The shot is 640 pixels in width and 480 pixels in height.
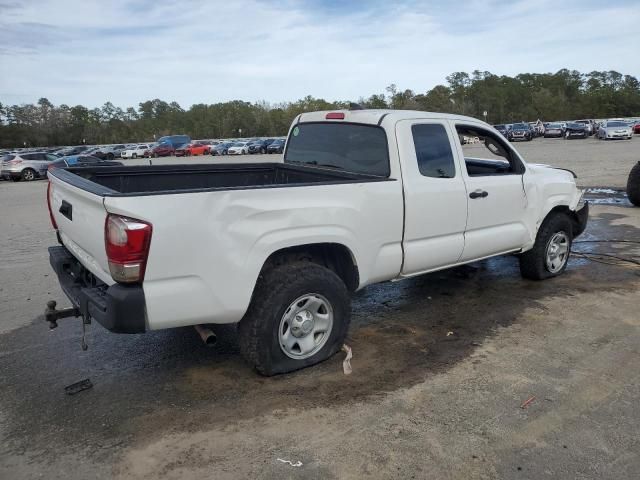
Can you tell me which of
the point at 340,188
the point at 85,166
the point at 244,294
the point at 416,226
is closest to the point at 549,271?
the point at 416,226

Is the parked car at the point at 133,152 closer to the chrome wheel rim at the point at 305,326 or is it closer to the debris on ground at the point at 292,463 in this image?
the chrome wheel rim at the point at 305,326

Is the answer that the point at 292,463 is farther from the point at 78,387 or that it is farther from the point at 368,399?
the point at 78,387

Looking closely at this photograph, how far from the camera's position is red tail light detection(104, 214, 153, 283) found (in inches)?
124

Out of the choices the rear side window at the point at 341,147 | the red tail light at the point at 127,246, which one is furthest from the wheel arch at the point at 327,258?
the red tail light at the point at 127,246

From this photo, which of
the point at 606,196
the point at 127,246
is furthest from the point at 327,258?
the point at 606,196

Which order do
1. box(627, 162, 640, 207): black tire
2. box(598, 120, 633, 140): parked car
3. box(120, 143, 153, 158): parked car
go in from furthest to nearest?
box(120, 143, 153, 158): parked car, box(598, 120, 633, 140): parked car, box(627, 162, 640, 207): black tire

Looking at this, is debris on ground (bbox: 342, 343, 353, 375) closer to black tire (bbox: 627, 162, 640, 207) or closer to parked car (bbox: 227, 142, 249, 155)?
black tire (bbox: 627, 162, 640, 207)

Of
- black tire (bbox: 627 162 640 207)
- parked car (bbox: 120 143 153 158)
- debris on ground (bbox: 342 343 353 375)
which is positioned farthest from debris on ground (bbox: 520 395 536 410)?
parked car (bbox: 120 143 153 158)

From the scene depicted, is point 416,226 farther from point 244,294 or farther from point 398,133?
point 244,294

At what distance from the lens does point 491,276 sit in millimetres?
6586

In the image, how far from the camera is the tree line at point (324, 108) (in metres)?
111

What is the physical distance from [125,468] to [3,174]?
1245 inches

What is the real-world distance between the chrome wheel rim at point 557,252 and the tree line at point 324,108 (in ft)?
309

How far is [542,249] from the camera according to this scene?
6.03 metres
